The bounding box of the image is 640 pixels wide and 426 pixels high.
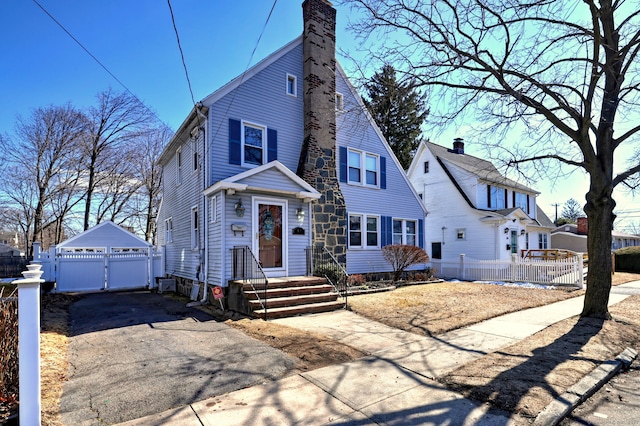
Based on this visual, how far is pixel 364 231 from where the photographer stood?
14.2 m

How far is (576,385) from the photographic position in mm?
4070

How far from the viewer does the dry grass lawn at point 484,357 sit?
393 centimetres

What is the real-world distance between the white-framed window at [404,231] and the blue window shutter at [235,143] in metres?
7.85

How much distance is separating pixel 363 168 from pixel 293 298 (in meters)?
7.45

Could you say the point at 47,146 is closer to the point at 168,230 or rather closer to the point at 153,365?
the point at 168,230

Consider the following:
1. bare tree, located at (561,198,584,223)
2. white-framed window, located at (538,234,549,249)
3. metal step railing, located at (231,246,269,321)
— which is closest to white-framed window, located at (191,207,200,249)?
metal step railing, located at (231,246,269,321)

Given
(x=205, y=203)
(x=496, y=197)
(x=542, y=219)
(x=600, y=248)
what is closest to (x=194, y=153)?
(x=205, y=203)

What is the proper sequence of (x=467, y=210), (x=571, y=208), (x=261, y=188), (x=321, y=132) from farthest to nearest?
(x=571, y=208), (x=467, y=210), (x=321, y=132), (x=261, y=188)

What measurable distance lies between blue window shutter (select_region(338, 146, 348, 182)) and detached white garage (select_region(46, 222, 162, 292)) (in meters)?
8.85

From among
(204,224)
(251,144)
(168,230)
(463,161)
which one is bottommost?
(168,230)

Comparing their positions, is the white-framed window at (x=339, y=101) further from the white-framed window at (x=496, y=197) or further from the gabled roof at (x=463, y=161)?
the white-framed window at (x=496, y=197)

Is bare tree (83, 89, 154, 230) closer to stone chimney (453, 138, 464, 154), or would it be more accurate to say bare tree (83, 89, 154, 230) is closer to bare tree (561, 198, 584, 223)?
stone chimney (453, 138, 464, 154)

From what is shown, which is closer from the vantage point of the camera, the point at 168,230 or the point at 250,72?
the point at 250,72

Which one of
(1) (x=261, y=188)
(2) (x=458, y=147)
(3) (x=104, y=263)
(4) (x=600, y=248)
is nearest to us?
(4) (x=600, y=248)
